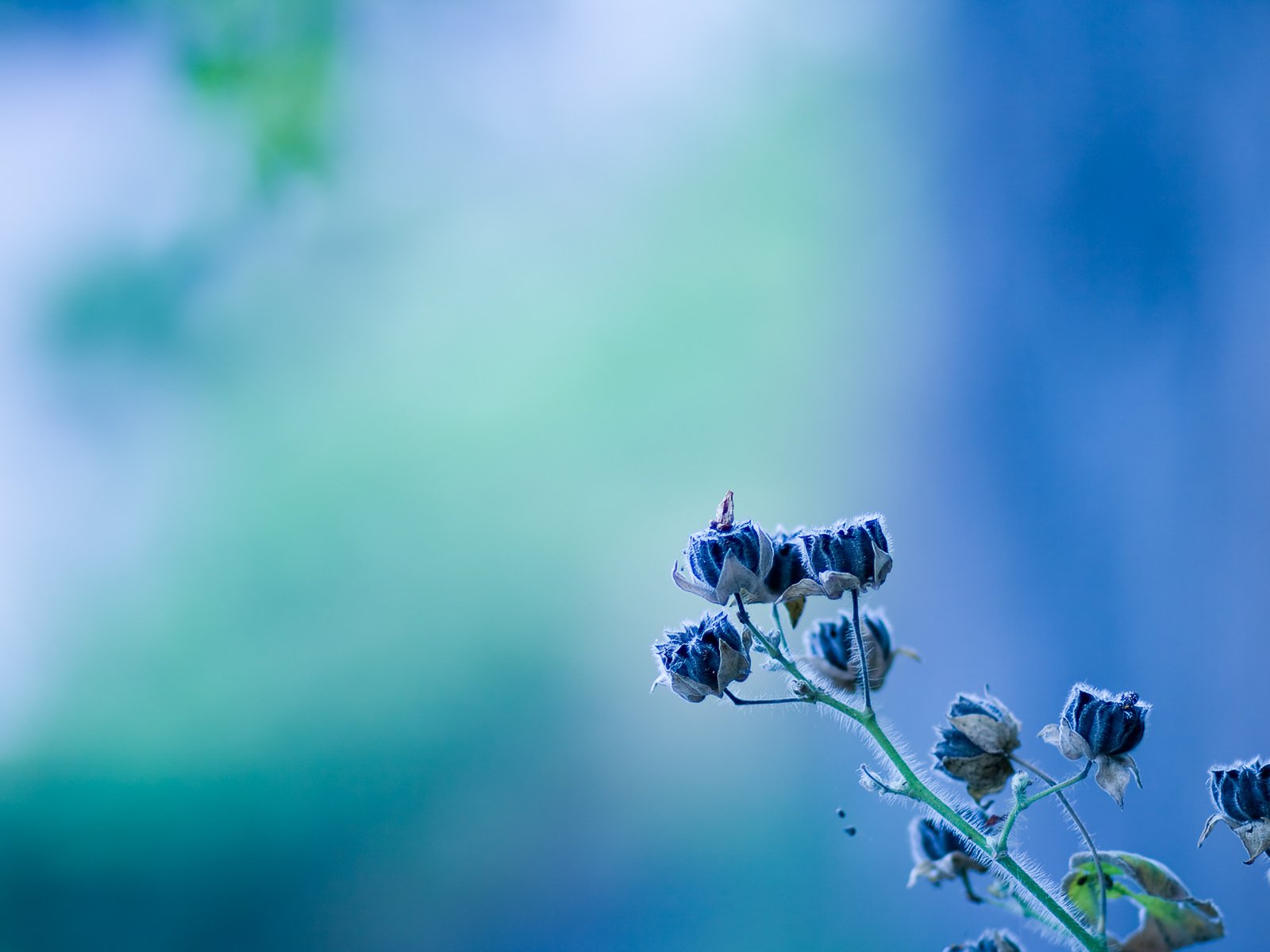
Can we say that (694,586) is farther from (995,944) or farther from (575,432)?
(575,432)

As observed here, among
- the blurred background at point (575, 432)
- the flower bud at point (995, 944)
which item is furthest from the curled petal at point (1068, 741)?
the blurred background at point (575, 432)

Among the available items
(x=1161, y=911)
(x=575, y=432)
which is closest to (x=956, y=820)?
(x=1161, y=911)

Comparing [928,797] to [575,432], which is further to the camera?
[575,432]

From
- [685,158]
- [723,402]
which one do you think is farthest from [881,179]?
[723,402]

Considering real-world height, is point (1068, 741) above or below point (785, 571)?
below

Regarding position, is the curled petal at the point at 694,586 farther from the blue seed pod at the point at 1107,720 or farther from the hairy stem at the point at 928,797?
the blue seed pod at the point at 1107,720

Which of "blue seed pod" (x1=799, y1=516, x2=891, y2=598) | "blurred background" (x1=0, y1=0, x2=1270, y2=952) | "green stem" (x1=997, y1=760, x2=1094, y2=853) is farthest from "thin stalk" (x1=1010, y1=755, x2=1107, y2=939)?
"blurred background" (x1=0, y1=0, x2=1270, y2=952)

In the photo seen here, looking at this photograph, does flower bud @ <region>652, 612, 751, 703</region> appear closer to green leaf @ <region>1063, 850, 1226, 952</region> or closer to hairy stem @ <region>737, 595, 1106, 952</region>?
hairy stem @ <region>737, 595, 1106, 952</region>
